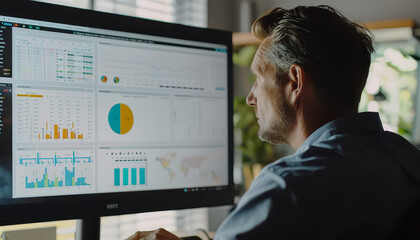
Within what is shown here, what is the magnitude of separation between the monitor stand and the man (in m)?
0.15

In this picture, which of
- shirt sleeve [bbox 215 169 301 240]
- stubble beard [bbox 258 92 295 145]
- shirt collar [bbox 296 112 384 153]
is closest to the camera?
shirt sleeve [bbox 215 169 301 240]

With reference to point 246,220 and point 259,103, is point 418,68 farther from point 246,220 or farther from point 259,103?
point 246,220

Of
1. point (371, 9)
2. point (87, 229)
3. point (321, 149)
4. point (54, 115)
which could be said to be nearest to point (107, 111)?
point (54, 115)

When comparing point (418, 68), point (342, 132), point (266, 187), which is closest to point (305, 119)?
point (342, 132)

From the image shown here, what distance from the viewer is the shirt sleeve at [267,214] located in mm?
602

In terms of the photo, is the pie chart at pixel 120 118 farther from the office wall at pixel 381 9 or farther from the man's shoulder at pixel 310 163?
the office wall at pixel 381 9

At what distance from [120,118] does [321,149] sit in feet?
1.62

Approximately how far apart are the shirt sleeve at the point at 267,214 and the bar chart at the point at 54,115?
0.45 m

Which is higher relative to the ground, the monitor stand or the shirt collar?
the shirt collar

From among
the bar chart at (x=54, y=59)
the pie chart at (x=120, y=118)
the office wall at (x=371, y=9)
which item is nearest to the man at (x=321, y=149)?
the pie chart at (x=120, y=118)

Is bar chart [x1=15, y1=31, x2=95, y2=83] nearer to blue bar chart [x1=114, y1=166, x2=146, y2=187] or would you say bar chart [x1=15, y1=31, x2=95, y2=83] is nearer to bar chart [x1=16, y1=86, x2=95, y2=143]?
bar chart [x1=16, y1=86, x2=95, y2=143]

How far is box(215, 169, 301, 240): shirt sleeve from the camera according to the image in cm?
60

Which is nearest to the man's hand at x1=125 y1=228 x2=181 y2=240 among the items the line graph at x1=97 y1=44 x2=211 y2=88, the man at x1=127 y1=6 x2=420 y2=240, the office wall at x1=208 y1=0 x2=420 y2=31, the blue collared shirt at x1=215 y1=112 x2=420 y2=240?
the man at x1=127 y1=6 x2=420 y2=240

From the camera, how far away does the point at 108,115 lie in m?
0.98
